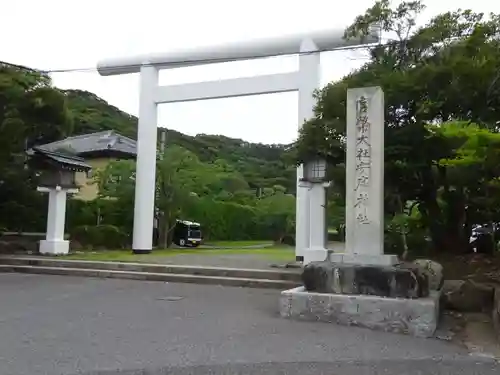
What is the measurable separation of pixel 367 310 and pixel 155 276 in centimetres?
614

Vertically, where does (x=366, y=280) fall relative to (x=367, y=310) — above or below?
above

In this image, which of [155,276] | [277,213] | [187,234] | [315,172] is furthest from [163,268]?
[277,213]

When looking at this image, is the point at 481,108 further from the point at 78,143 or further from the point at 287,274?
the point at 78,143

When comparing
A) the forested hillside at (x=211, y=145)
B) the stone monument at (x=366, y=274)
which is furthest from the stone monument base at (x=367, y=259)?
the forested hillside at (x=211, y=145)

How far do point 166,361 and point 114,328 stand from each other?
1.76 metres

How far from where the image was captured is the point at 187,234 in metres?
24.9

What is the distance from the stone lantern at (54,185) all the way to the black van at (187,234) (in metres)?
8.63

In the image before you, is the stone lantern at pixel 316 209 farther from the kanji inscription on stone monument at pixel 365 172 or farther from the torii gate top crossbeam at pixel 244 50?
the kanji inscription on stone monument at pixel 365 172

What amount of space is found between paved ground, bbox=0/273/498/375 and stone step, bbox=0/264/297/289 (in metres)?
1.98

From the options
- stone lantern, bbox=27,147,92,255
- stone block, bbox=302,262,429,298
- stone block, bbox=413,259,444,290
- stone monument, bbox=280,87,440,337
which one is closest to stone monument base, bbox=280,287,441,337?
stone monument, bbox=280,87,440,337

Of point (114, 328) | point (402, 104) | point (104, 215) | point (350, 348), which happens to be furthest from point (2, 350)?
point (104, 215)

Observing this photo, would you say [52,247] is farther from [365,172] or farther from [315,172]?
[365,172]

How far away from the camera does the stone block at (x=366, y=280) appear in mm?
6703

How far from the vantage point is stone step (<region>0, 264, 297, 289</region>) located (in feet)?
35.0
